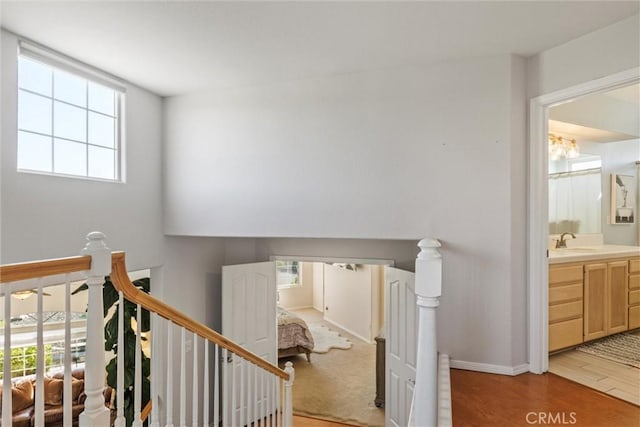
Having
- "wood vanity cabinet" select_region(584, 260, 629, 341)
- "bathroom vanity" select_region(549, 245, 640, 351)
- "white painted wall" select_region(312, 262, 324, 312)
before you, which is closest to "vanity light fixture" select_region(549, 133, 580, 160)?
"bathroom vanity" select_region(549, 245, 640, 351)

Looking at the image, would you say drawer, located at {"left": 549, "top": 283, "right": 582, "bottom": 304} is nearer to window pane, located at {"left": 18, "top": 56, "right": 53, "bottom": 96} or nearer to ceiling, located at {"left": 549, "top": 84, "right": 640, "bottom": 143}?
ceiling, located at {"left": 549, "top": 84, "right": 640, "bottom": 143}

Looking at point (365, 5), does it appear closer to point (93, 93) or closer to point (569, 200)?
point (93, 93)

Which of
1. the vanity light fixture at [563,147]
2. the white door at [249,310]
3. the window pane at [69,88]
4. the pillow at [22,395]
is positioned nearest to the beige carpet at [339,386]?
the white door at [249,310]

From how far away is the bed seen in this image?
627 cm

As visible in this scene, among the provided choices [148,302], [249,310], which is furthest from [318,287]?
[148,302]

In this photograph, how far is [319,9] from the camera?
87.4 inches

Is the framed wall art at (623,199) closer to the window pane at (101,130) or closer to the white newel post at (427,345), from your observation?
the white newel post at (427,345)

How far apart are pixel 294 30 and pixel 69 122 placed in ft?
6.79

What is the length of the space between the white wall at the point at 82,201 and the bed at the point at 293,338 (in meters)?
3.11

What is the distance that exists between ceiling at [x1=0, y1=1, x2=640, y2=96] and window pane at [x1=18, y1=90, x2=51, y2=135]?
1.39 ft

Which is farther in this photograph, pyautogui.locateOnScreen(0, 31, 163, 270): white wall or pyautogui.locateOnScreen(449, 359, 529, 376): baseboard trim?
pyautogui.locateOnScreen(449, 359, 529, 376): baseboard trim

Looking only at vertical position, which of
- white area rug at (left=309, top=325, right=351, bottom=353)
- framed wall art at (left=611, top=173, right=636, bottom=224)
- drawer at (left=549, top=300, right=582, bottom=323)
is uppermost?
framed wall art at (left=611, top=173, right=636, bottom=224)

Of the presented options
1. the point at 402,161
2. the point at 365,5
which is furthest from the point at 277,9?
the point at 402,161

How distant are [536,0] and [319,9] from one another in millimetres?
1251
